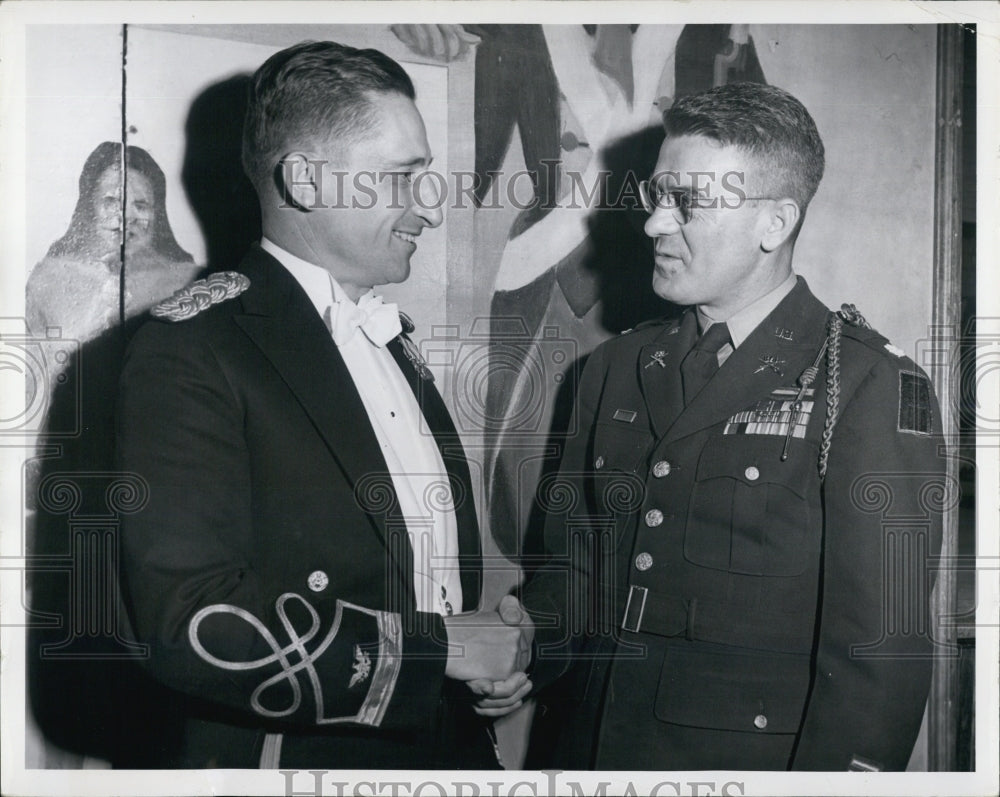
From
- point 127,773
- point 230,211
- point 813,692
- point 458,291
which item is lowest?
point 127,773

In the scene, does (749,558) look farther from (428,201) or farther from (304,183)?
(304,183)

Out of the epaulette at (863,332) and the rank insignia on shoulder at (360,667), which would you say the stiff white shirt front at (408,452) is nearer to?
the rank insignia on shoulder at (360,667)

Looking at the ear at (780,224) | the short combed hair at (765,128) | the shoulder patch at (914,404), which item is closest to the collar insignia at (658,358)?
the ear at (780,224)

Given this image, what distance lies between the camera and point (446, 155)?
119 inches

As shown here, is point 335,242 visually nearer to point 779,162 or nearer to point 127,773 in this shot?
point 779,162

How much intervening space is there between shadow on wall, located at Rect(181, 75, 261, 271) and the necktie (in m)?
1.20

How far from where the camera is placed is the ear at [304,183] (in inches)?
115

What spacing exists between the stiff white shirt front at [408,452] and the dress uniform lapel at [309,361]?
0.04m

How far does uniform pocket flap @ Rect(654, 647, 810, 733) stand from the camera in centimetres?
283

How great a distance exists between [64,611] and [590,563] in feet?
4.63

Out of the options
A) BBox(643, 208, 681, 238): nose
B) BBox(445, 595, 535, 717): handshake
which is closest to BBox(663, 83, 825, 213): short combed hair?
BBox(643, 208, 681, 238): nose

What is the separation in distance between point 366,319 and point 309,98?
0.60 m

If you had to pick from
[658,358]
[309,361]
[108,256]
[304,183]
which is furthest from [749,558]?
[108,256]

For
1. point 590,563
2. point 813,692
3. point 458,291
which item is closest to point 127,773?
point 590,563
